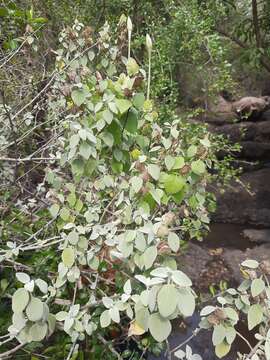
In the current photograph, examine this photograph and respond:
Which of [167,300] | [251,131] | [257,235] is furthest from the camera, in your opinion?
[251,131]

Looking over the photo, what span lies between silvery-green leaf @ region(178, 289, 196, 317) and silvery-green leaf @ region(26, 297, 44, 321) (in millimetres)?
331

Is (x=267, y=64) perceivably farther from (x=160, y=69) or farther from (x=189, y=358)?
(x=189, y=358)

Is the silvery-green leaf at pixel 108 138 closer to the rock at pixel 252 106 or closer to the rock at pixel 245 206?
the rock at pixel 245 206

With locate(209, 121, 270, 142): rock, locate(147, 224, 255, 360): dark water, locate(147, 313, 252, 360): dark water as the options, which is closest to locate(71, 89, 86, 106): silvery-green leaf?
locate(147, 224, 255, 360): dark water

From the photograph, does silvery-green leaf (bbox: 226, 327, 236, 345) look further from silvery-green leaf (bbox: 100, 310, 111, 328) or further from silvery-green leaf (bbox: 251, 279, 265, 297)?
silvery-green leaf (bbox: 100, 310, 111, 328)

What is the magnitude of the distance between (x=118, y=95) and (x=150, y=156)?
12.1 inches

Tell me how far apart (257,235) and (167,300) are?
6.22m

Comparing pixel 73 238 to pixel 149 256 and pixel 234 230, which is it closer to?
pixel 149 256

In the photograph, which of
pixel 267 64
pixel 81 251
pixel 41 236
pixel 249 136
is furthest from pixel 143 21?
pixel 249 136

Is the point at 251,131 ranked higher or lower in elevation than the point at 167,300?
lower

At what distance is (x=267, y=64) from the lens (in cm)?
599

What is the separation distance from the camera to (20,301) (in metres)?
0.88

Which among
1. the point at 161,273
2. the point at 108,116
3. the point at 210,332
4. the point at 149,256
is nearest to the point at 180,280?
the point at 161,273

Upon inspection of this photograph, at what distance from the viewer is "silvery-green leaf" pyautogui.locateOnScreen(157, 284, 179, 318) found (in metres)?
Answer: 0.77
